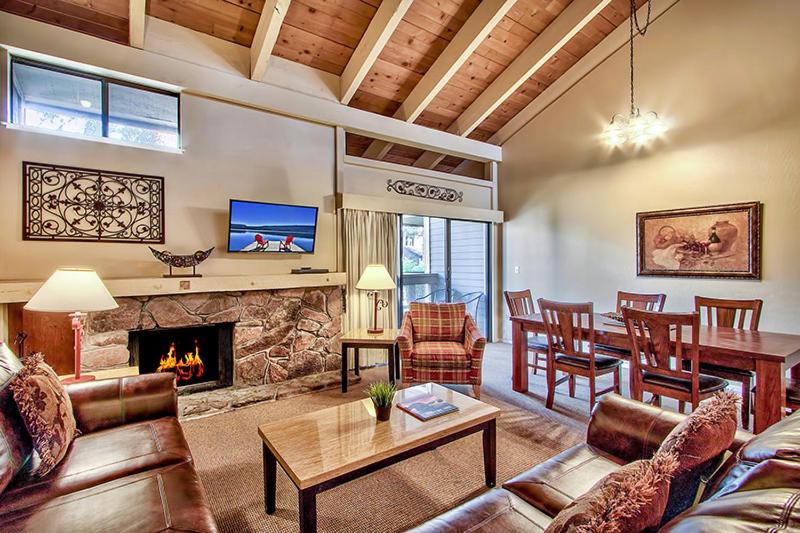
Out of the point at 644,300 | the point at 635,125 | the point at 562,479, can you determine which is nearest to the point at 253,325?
the point at 562,479

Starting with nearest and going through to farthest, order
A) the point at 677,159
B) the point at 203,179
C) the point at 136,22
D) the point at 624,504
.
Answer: the point at 624,504
the point at 136,22
the point at 203,179
the point at 677,159

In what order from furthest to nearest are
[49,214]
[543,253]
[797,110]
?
[543,253]
[797,110]
[49,214]

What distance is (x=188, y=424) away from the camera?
3.11m

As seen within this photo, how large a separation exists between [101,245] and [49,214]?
16.0 inches

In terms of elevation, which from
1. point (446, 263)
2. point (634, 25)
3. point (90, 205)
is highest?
point (634, 25)

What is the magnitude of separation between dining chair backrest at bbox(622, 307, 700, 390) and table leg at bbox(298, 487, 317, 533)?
2.40 meters

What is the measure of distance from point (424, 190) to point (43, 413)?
179 inches

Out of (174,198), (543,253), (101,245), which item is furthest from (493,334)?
(101,245)

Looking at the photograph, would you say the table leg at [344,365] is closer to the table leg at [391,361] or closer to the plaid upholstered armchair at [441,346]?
the table leg at [391,361]

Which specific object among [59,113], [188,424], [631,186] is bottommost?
[188,424]

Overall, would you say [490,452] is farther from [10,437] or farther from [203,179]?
[203,179]

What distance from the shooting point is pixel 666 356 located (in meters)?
2.63

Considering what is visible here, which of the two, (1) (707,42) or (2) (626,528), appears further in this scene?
(1) (707,42)

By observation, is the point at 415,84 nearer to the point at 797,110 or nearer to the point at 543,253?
the point at 543,253
